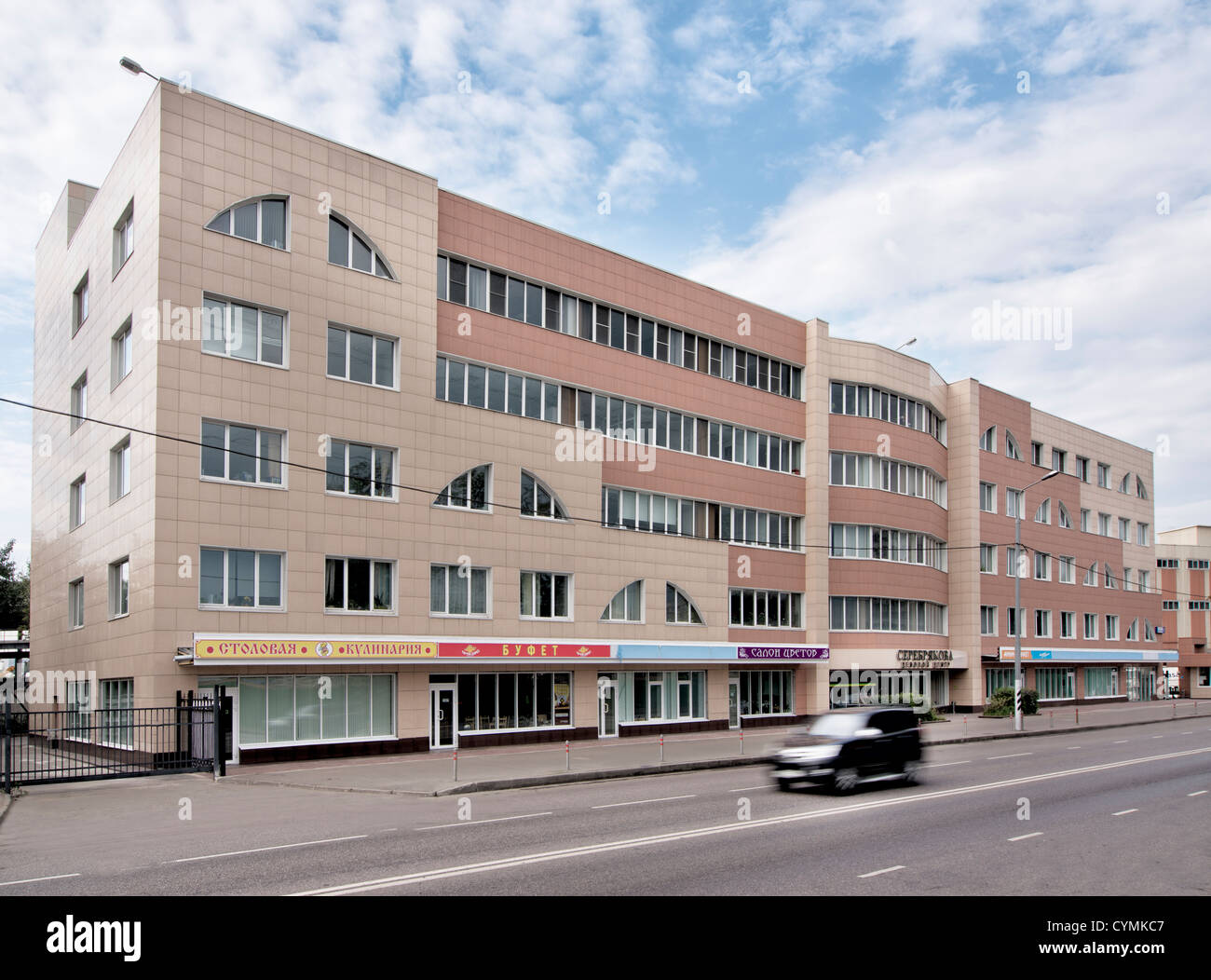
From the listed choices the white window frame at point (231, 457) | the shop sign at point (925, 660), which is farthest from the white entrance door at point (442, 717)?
the shop sign at point (925, 660)

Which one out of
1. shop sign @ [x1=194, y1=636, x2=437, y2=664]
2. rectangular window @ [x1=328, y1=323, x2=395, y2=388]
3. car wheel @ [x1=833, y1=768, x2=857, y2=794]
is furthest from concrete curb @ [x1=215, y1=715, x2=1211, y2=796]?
rectangular window @ [x1=328, y1=323, x2=395, y2=388]

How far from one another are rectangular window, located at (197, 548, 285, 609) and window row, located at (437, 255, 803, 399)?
10.2m

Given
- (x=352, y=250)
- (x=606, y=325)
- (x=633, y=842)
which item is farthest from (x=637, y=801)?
(x=606, y=325)

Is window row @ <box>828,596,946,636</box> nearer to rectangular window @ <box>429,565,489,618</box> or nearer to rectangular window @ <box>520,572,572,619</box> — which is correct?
rectangular window @ <box>520,572,572,619</box>

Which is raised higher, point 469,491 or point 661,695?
point 469,491

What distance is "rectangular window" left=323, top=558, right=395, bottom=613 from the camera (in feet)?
93.2

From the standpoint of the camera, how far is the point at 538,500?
111ft

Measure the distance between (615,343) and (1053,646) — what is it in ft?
120

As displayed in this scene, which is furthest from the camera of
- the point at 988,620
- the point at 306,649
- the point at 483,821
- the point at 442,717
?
the point at 988,620

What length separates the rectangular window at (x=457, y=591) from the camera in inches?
1209

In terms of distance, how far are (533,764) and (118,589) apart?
44.0 feet

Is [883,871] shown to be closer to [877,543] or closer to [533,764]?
[533,764]
